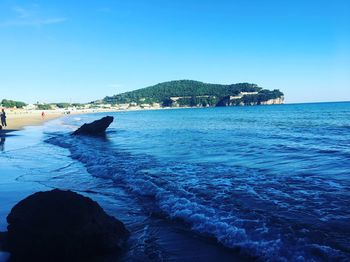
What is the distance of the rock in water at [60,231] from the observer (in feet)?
21.6

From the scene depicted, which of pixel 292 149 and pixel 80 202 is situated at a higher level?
pixel 80 202

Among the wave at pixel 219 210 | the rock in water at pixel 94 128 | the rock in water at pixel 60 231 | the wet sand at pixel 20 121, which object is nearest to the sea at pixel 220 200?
the wave at pixel 219 210

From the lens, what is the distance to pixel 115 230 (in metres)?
7.41

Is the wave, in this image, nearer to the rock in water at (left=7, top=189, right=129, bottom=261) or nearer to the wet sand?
the rock in water at (left=7, top=189, right=129, bottom=261)

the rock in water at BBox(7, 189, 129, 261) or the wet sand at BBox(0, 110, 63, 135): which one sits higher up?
the rock in water at BBox(7, 189, 129, 261)

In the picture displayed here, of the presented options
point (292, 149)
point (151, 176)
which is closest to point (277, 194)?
point (151, 176)

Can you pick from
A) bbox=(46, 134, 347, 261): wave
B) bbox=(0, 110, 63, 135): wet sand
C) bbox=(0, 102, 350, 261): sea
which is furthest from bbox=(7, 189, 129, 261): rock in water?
bbox=(0, 110, 63, 135): wet sand

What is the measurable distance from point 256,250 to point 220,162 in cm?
1101

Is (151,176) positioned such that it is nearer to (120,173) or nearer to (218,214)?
(120,173)

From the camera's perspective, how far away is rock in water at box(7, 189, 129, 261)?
6598 millimetres

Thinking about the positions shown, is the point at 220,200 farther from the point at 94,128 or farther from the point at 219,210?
the point at 94,128

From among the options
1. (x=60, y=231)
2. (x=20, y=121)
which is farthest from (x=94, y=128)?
(x=60, y=231)

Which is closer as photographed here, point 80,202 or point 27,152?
point 80,202

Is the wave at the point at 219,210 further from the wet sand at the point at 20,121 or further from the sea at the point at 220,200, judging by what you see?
the wet sand at the point at 20,121
